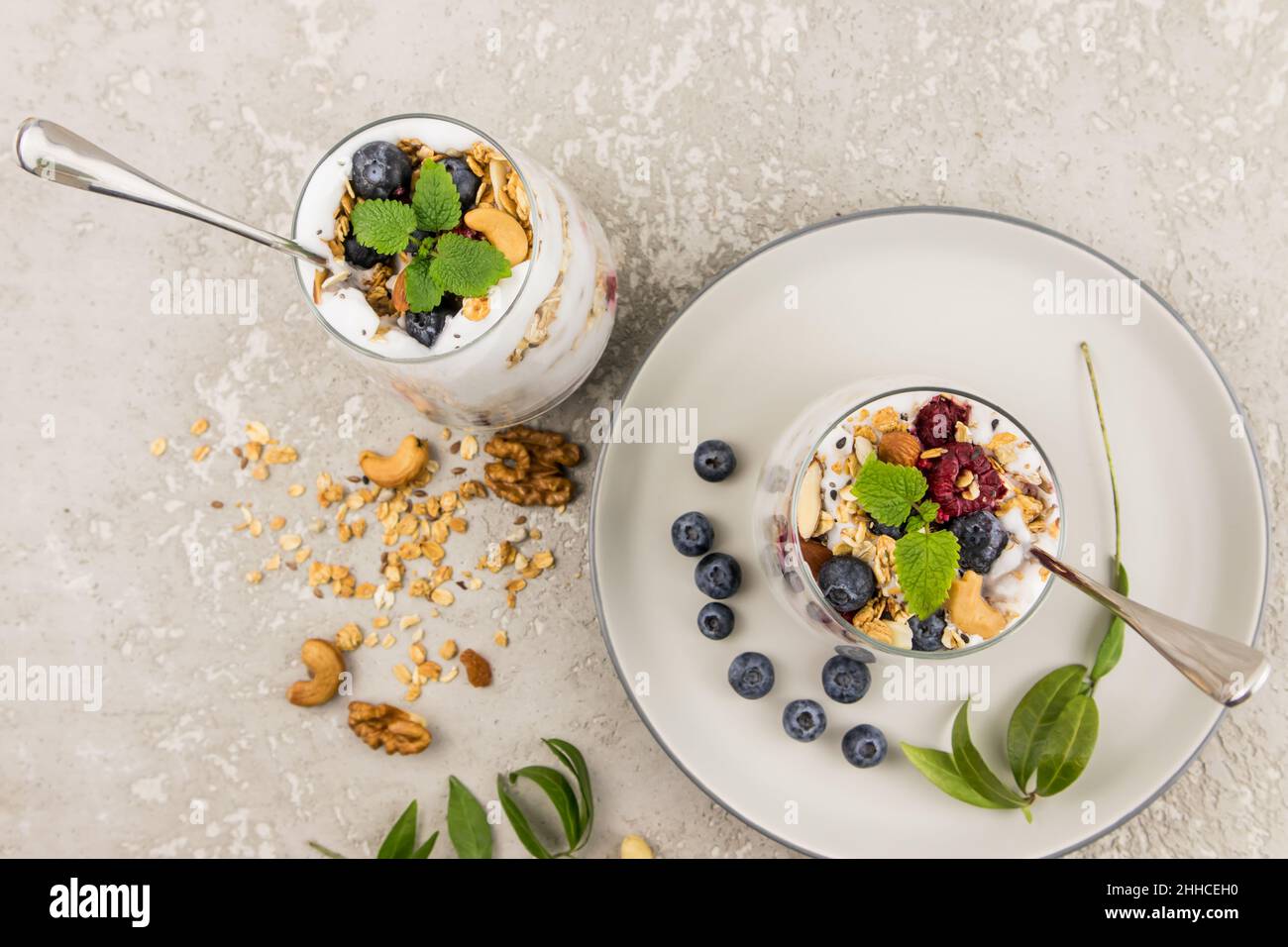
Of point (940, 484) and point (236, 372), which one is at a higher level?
point (236, 372)

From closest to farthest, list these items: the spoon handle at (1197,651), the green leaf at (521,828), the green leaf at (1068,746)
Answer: the spoon handle at (1197,651) → the green leaf at (1068,746) → the green leaf at (521,828)

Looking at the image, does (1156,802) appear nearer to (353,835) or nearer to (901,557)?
(901,557)

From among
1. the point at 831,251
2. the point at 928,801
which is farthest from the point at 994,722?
the point at 831,251

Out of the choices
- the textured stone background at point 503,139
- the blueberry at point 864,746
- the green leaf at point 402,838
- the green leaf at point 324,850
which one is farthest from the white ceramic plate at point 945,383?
the green leaf at point 324,850

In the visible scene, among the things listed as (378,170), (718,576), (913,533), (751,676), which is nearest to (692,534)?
(718,576)

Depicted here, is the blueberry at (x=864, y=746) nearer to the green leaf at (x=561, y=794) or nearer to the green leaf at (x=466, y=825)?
the green leaf at (x=561, y=794)
